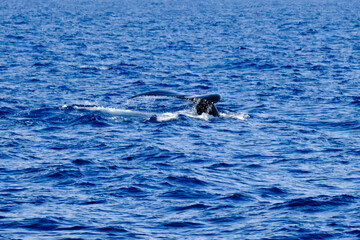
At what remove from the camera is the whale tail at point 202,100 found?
1089 inches

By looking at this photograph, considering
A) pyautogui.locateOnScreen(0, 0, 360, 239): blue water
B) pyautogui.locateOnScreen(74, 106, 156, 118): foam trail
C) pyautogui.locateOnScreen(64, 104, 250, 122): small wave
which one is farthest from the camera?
pyautogui.locateOnScreen(74, 106, 156, 118): foam trail

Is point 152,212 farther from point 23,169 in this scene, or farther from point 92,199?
point 23,169

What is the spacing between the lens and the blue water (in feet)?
59.6

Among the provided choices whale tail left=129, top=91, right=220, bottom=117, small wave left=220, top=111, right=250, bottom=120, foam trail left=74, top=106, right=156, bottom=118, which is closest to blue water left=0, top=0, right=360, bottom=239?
foam trail left=74, top=106, right=156, bottom=118

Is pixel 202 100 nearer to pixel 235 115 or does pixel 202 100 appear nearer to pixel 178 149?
pixel 235 115

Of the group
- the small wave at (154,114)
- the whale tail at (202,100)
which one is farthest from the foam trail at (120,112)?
the whale tail at (202,100)

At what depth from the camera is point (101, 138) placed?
87.5ft

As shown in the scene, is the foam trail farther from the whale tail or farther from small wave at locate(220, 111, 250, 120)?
small wave at locate(220, 111, 250, 120)

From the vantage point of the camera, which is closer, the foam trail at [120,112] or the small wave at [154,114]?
the small wave at [154,114]

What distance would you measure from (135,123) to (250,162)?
7.09 metres

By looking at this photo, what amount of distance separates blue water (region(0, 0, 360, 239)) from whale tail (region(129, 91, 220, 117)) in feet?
1.25

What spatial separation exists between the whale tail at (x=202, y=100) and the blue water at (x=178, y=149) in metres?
0.38

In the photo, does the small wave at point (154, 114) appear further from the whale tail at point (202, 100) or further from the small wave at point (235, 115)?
the whale tail at point (202, 100)

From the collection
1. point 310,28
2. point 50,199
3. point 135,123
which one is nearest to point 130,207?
point 50,199
